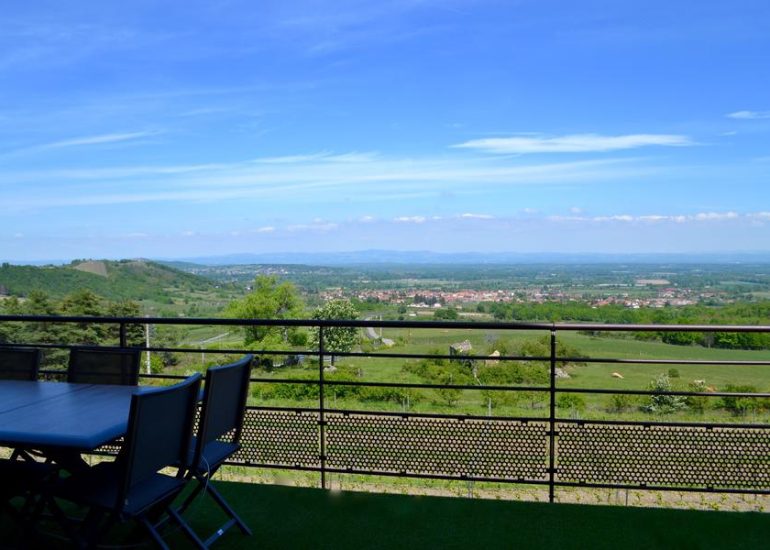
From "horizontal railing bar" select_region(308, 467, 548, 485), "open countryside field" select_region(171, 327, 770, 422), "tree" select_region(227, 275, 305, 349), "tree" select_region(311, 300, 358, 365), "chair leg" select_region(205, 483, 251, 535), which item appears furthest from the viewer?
"tree" select_region(227, 275, 305, 349)

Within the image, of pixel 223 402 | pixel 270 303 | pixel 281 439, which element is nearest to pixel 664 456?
pixel 281 439

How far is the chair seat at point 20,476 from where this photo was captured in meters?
2.93

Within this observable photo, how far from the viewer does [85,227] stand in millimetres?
46188

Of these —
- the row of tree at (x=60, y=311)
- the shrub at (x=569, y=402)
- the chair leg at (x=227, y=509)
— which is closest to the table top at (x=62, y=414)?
the chair leg at (x=227, y=509)

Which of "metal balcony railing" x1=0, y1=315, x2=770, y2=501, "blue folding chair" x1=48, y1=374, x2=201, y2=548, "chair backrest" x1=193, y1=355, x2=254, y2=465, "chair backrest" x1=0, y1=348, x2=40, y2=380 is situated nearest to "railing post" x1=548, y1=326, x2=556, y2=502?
"metal balcony railing" x1=0, y1=315, x2=770, y2=501

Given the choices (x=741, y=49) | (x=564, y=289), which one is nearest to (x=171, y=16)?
(x=564, y=289)

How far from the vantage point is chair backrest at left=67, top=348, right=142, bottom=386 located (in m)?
3.63

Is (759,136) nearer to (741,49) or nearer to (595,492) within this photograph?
(741,49)

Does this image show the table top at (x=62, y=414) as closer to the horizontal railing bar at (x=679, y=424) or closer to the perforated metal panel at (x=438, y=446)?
the perforated metal panel at (x=438, y=446)

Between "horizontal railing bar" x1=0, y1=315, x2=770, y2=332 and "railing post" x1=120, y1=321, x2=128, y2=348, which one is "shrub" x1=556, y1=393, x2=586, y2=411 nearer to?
"horizontal railing bar" x1=0, y1=315, x2=770, y2=332

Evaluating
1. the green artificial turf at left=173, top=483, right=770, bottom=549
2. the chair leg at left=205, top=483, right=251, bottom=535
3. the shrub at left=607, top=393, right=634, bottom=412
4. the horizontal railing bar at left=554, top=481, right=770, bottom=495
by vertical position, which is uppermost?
the chair leg at left=205, top=483, right=251, bottom=535

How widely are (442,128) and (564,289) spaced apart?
43.4 feet

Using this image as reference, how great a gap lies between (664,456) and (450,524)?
4.62ft

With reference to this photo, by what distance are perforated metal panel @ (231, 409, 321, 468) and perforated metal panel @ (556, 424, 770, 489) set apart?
1566mm
